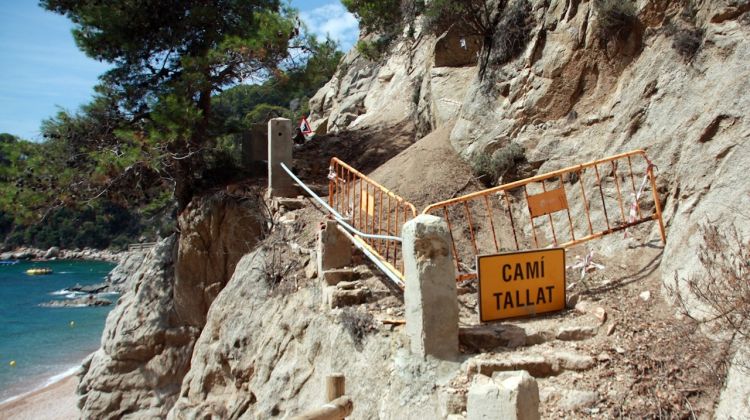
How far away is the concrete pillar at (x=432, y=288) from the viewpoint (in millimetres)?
5512

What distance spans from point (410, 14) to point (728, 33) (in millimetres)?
10796

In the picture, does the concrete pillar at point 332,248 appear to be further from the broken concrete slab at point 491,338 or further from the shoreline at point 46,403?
the shoreline at point 46,403

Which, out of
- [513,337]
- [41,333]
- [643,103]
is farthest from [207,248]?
[41,333]

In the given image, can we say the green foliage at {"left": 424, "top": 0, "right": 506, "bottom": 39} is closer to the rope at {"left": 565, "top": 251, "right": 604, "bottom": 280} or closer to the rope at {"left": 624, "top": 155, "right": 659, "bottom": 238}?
the rope at {"left": 624, "top": 155, "right": 659, "bottom": 238}

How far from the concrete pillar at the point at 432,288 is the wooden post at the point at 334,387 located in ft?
2.77

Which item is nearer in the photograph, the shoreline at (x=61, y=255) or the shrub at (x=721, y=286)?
the shrub at (x=721, y=286)

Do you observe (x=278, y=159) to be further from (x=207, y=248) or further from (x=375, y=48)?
(x=375, y=48)

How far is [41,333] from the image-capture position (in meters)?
36.2

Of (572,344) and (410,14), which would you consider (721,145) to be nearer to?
(572,344)

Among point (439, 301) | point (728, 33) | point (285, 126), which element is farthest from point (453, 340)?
point (285, 126)

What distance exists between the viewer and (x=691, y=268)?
598 cm

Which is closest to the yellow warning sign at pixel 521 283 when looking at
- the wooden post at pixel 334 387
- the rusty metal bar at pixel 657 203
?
the wooden post at pixel 334 387

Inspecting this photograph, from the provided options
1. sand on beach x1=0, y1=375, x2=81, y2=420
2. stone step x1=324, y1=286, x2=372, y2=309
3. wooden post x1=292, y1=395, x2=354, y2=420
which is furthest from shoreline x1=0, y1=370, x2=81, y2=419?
wooden post x1=292, y1=395, x2=354, y2=420

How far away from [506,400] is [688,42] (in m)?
6.99
